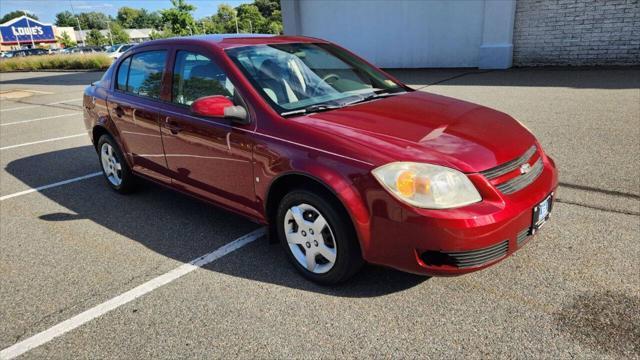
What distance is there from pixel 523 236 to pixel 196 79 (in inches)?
107

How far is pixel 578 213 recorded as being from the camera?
156 inches

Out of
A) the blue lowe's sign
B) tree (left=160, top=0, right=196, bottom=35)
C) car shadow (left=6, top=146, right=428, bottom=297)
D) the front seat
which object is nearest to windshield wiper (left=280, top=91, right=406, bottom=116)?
the front seat

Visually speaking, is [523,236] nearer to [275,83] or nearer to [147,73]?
[275,83]

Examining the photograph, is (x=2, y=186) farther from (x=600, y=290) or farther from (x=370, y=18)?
(x=370, y=18)

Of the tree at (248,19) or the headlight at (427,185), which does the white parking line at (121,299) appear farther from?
the tree at (248,19)

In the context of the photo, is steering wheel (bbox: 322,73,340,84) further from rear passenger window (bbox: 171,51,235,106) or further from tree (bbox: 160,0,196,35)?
tree (bbox: 160,0,196,35)

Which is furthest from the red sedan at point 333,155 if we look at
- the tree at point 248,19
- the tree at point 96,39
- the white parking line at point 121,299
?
the tree at point 96,39

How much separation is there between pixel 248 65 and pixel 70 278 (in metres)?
2.07

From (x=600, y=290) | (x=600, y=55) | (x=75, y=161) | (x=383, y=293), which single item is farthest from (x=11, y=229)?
(x=600, y=55)

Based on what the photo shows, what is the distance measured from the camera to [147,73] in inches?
171

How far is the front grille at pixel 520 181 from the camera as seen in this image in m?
2.68

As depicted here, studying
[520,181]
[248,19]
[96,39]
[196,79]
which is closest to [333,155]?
[520,181]

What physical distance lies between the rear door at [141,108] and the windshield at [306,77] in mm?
1005

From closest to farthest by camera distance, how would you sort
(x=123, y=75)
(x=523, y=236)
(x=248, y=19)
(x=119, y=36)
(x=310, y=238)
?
1. (x=523, y=236)
2. (x=310, y=238)
3. (x=123, y=75)
4. (x=248, y=19)
5. (x=119, y=36)
